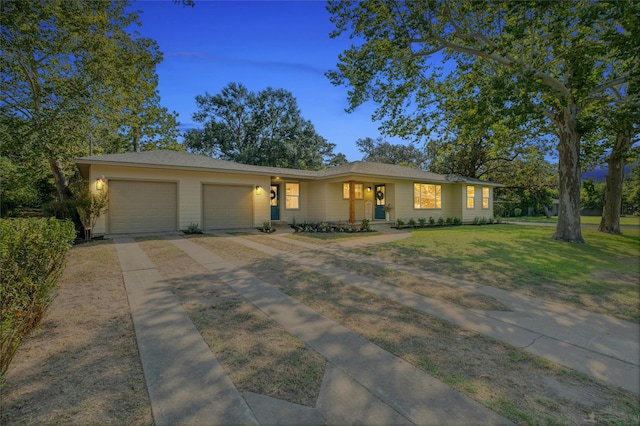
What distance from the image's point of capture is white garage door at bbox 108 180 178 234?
11.7 meters

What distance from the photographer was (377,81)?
11.5 m

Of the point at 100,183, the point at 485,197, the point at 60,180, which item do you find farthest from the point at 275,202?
the point at 485,197

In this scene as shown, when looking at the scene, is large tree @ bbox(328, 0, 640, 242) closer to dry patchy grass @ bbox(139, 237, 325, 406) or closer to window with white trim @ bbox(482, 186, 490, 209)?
dry patchy grass @ bbox(139, 237, 325, 406)

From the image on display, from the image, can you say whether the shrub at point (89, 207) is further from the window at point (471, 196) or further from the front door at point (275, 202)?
the window at point (471, 196)

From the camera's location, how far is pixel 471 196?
2081 centimetres

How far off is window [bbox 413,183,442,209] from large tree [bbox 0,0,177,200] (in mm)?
15197

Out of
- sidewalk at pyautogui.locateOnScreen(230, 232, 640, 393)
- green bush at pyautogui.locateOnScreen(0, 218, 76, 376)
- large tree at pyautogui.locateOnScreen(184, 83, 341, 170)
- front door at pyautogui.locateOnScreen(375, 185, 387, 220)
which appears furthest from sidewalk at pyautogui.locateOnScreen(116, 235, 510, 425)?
large tree at pyautogui.locateOnScreen(184, 83, 341, 170)

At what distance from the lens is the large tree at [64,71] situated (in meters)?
10.2

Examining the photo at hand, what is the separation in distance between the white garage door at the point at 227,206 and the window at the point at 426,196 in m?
10.1

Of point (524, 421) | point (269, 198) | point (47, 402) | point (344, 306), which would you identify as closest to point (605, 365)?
point (524, 421)

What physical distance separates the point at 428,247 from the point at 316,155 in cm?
2155

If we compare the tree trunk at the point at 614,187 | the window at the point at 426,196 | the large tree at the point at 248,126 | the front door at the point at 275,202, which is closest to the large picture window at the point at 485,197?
the window at the point at 426,196

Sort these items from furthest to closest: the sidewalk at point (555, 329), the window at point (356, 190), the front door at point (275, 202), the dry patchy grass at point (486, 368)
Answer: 1. the window at point (356, 190)
2. the front door at point (275, 202)
3. the sidewalk at point (555, 329)
4. the dry patchy grass at point (486, 368)

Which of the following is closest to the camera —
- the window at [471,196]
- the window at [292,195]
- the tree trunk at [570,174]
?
the tree trunk at [570,174]
